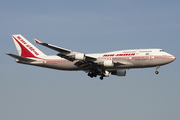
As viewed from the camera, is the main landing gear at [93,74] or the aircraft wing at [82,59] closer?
the aircraft wing at [82,59]

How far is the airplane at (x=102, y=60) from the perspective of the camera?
6197 centimetres

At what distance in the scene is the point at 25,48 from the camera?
7194 cm

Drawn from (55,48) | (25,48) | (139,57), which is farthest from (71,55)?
(25,48)

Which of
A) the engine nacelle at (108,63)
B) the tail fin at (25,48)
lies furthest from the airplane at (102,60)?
the tail fin at (25,48)

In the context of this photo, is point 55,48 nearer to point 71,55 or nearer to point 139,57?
point 71,55

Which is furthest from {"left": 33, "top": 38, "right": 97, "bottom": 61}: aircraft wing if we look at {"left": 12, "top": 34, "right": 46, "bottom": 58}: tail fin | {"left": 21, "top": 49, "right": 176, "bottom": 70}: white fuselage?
{"left": 12, "top": 34, "right": 46, "bottom": 58}: tail fin

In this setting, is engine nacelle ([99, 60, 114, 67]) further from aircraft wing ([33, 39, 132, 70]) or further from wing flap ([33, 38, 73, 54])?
wing flap ([33, 38, 73, 54])

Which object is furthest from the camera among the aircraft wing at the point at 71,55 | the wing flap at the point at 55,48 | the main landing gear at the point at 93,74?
the main landing gear at the point at 93,74

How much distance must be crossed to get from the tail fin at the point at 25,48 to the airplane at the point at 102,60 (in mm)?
1538

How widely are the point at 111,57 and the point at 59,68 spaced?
1059 cm

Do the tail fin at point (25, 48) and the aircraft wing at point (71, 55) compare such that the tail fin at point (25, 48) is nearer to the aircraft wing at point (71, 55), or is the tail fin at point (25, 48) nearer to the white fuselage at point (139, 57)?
the white fuselage at point (139, 57)

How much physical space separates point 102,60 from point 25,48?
1817 centimetres

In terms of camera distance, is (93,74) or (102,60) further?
(93,74)

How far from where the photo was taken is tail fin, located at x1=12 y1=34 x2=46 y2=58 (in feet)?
232
